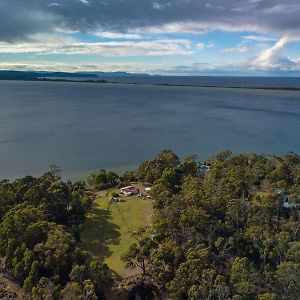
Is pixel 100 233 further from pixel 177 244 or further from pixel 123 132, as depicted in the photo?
pixel 123 132

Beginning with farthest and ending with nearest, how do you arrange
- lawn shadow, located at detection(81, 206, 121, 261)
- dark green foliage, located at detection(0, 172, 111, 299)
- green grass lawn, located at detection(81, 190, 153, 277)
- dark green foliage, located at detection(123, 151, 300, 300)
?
lawn shadow, located at detection(81, 206, 121, 261) < green grass lawn, located at detection(81, 190, 153, 277) < dark green foliage, located at detection(0, 172, 111, 299) < dark green foliage, located at detection(123, 151, 300, 300)

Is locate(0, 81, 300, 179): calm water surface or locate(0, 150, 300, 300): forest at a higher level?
locate(0, 150, 300, 300): forest

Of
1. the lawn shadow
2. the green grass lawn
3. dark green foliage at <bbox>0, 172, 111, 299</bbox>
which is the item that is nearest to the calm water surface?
the green grass lawn

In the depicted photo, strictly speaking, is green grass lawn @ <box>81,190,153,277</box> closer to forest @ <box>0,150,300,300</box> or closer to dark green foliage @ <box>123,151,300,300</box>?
forest @ <box>0,150,300,300</box>

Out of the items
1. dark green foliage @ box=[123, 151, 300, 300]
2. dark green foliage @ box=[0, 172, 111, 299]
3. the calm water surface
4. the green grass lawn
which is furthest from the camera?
the calm water surface

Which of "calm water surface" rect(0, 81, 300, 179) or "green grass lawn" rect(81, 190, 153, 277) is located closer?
"green grass lawn" rect(81, 190, 153, 277)

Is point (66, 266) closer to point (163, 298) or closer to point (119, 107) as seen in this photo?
A: point (163, 298)

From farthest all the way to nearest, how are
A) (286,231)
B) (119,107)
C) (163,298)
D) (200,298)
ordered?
(119,107), (286,231), (163,298), (200,298)

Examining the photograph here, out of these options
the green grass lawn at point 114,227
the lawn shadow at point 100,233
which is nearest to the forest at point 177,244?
the lawn shadow at point 100,233

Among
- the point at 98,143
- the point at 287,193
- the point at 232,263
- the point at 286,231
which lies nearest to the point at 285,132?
the point at 98,143
